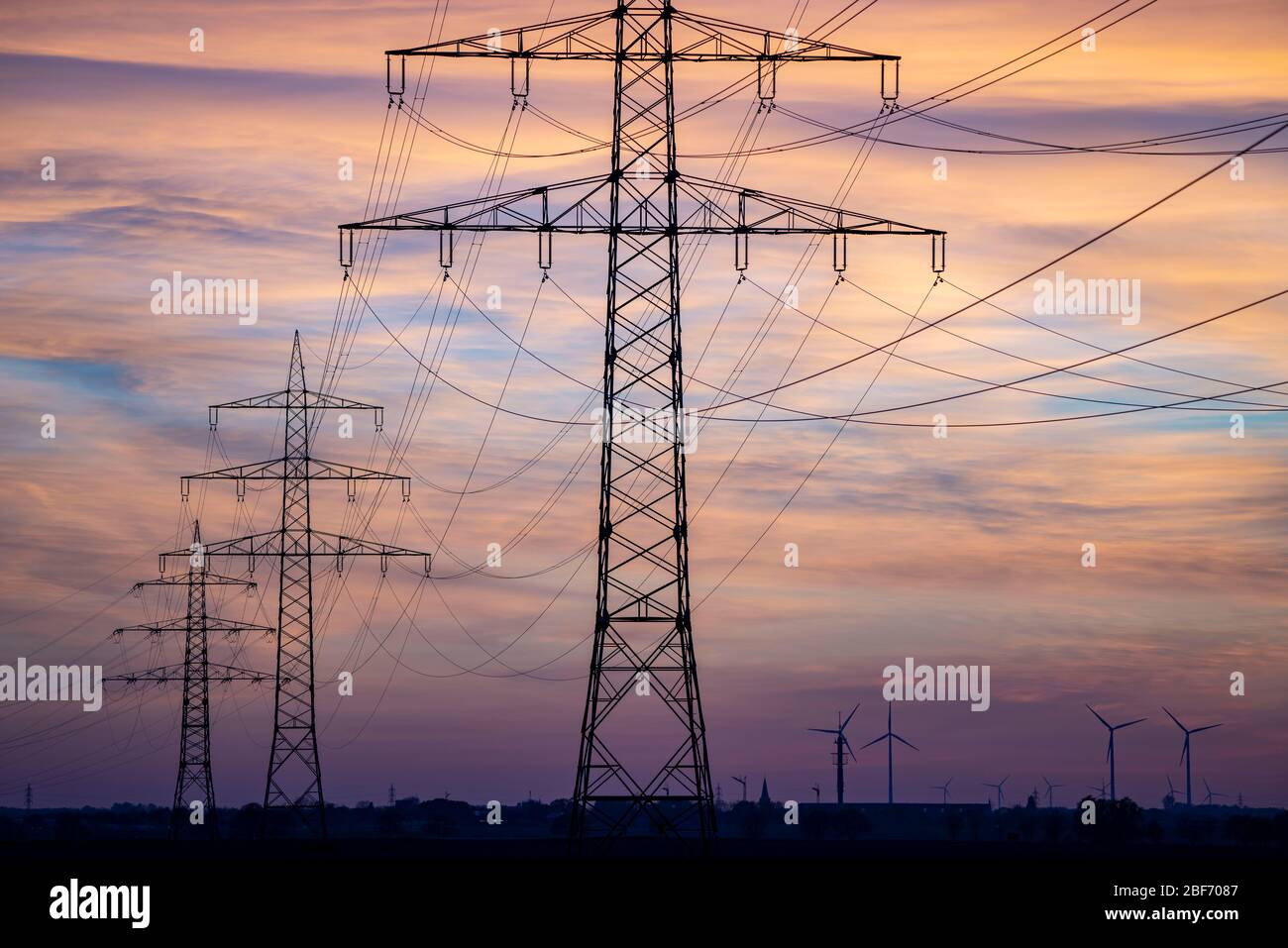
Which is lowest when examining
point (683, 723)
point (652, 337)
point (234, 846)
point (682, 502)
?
point (234, 846)
